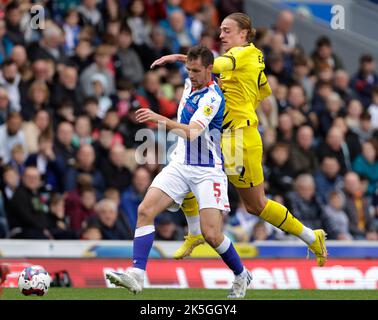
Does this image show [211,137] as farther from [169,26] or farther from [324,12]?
[324,12]

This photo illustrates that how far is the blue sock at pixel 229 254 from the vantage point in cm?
1212

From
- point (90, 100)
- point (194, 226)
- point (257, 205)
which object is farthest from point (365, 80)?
point (194, 226)

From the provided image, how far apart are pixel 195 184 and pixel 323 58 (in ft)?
36.8

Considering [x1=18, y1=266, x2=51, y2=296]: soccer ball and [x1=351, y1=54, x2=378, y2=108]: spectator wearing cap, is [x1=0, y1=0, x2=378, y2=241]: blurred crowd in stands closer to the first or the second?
[x1=351, y1=54, x2=378, y2=108]: spectator wearing cap

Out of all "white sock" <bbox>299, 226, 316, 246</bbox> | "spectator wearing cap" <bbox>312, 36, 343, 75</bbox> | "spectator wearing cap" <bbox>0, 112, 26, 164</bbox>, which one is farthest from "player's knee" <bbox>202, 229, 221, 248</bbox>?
"spectator wearing cap" <bbox>312, 36, 343, 75</bbox>

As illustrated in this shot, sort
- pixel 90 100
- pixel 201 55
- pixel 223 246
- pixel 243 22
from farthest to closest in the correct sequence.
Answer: pixel 90 100 → pixel 243 22 → pixel 223 246 → pixel 201 55

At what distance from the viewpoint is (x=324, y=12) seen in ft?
82.7

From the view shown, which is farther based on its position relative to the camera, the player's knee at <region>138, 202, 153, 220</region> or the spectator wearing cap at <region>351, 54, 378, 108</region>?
the spectator wearing cap at <region>351, 54, 378, 108</region>

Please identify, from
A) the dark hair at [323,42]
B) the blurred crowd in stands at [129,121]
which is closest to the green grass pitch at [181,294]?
the blurred crowd in stands at [129,121]

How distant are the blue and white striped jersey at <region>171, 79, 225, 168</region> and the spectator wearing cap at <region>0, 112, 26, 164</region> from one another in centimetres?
548

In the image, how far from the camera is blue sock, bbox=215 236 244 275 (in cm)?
1212

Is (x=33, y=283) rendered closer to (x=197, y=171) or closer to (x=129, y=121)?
(x=197, y=171)

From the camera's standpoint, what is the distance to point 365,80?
22.9m
